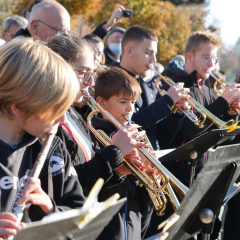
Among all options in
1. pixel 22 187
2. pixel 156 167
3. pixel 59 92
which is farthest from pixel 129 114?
pixel 22 187

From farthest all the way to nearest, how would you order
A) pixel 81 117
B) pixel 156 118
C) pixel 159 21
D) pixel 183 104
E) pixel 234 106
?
pixel 159 21
pixel 234 106
pixel 183 104
pixel 156 118
pixel 81 117

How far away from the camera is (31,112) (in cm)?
142

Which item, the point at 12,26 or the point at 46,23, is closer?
the point at 46,23

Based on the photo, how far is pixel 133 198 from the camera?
7.96 feet

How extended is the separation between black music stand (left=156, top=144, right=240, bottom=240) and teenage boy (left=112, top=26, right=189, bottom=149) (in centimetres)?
126

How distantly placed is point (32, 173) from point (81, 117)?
3.51ft

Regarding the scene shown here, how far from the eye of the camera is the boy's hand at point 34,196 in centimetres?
125

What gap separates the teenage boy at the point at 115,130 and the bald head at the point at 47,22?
60 centimetres

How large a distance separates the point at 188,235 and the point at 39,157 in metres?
0.93

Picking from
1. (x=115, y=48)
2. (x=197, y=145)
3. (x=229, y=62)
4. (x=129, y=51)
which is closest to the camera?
(x=197, y=145)

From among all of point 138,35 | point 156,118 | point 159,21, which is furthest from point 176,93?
point 159,21

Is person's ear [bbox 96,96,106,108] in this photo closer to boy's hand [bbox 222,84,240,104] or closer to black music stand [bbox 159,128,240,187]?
black music stand [bbox 159,128,240,187]

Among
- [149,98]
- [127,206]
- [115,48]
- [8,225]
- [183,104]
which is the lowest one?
[127,206]

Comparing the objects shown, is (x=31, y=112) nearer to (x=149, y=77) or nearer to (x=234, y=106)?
(x=234, y=106)
